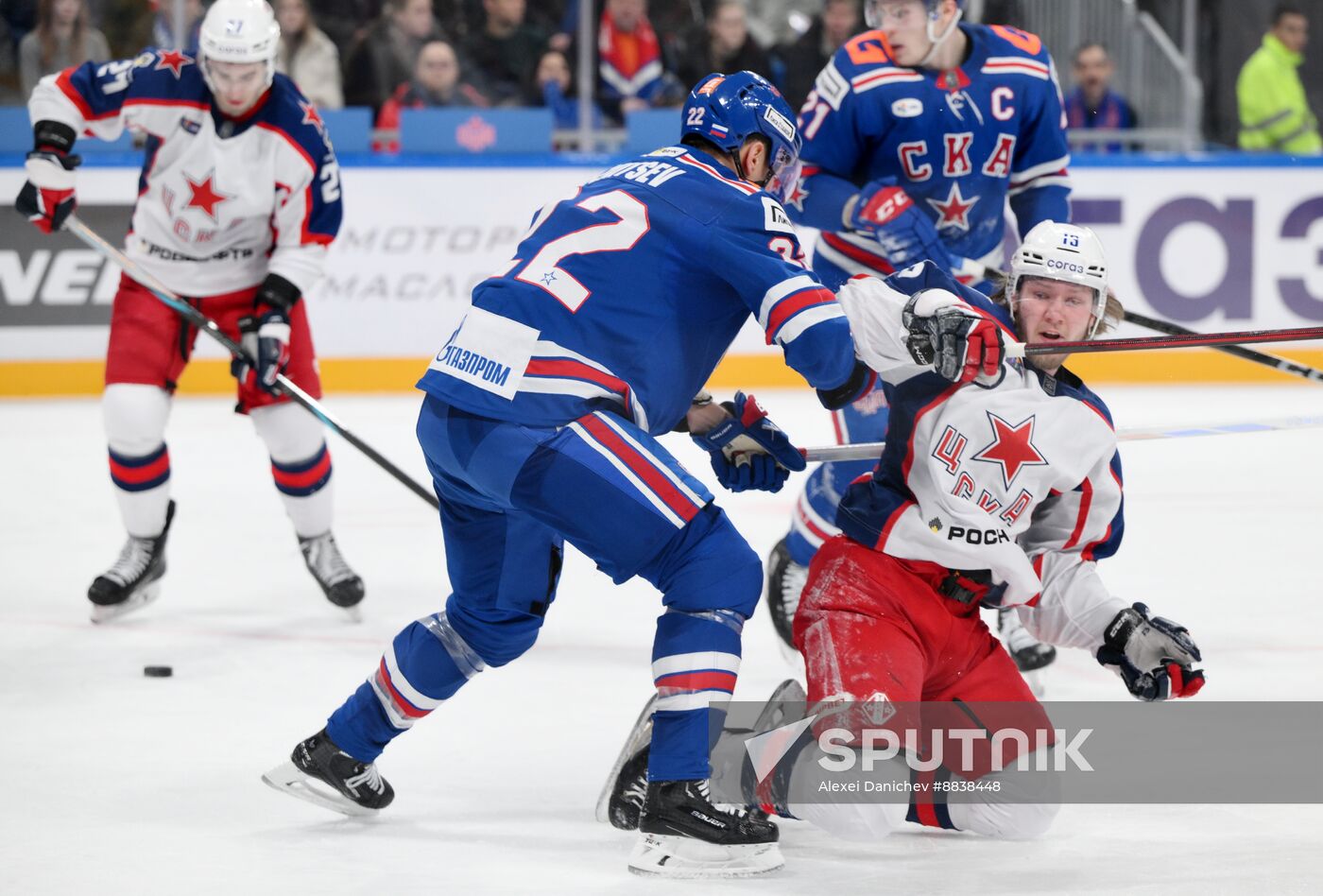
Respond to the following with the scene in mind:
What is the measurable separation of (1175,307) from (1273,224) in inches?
23.5

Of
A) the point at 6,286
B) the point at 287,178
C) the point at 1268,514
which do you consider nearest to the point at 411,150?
the point at 6,286

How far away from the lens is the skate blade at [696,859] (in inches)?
106

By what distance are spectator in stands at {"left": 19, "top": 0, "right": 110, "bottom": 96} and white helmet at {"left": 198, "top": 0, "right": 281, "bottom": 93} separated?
12.8 ft

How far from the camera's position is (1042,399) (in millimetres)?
2936

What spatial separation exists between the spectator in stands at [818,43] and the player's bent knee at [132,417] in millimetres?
4623

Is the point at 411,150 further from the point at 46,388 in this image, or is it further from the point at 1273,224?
the point at 1273,224

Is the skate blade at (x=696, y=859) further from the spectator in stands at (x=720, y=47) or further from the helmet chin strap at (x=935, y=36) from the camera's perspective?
the spectator in stands at (x=720, y=47)

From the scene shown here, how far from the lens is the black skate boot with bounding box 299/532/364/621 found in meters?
4.54

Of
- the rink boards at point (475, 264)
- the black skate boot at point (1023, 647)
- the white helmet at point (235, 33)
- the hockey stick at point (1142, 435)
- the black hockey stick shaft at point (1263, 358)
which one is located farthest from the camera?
the rink boards at point (475, 264)

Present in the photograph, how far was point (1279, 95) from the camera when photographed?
28.3ft

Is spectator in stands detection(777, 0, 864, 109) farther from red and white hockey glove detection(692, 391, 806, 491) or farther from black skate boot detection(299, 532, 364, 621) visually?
red and white hockey glove detection(692, 391, 806, 491)

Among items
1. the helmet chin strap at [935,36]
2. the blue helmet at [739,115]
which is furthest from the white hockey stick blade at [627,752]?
the helmet chin strap at [935,36]

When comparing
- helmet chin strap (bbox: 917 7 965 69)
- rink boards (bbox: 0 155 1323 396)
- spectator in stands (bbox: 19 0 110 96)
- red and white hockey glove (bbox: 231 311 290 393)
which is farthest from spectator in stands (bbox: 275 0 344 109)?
helmet chin strap (bbox: 917 7 965 69)

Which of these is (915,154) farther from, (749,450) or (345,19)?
(345,19)
